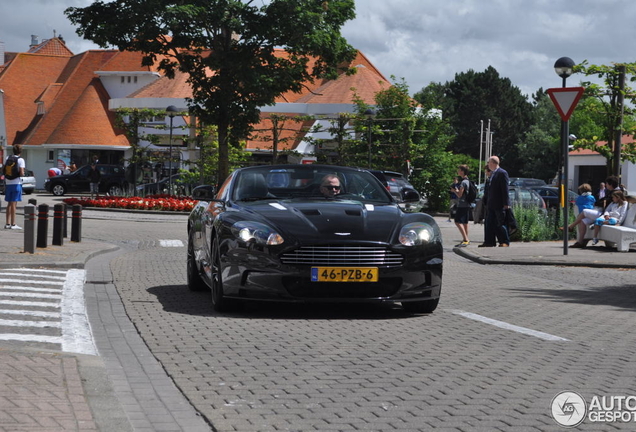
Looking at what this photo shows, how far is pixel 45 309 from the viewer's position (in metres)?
10.2

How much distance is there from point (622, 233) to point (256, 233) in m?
12.2

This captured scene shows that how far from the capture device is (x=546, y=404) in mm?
5898

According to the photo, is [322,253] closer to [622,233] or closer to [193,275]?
[193,275]

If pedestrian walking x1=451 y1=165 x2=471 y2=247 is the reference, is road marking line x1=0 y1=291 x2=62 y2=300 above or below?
below

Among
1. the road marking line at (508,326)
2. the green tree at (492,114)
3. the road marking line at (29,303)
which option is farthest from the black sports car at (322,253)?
the green tree at (492,114)

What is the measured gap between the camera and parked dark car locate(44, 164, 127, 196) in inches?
2301

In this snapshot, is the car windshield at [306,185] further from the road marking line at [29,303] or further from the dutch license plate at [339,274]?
the road marking line at [29,303]

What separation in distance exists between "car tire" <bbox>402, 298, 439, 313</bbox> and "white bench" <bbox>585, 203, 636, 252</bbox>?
10803mm

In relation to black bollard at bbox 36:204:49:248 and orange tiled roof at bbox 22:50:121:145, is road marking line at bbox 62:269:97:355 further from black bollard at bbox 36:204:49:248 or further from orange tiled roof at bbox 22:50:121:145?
orange tiled roof at bbox 22:50:121:145

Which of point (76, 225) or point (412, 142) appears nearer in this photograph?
point (76, 225)

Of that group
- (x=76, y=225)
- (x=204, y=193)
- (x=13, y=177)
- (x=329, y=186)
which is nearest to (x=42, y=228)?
(x=76, y=225)

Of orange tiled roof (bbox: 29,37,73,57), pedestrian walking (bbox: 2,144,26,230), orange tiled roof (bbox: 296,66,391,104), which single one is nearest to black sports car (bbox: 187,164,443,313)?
pedestrian walking (bbox: 2,144,26,230)

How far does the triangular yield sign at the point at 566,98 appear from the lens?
1834 centimetres

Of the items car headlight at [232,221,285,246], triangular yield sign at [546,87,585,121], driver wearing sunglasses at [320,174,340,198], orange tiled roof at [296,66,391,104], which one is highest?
orange tiled roof at [296,66,391,104]
